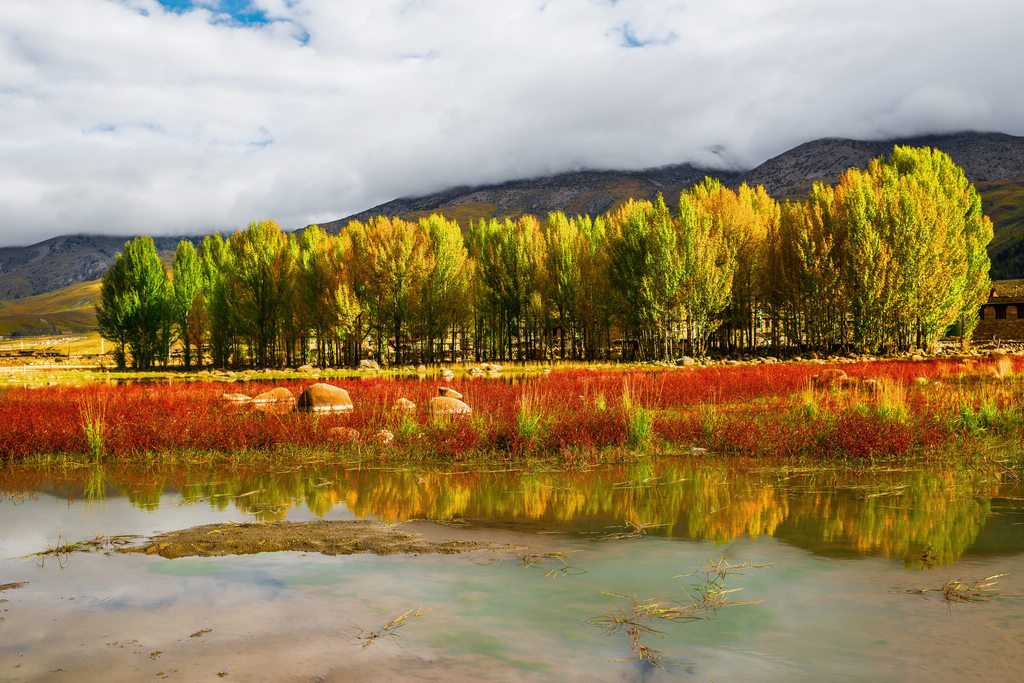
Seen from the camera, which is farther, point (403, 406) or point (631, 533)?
point (403, 406)

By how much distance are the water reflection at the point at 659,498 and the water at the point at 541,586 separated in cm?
6

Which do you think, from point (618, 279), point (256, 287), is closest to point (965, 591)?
point (618, 279)

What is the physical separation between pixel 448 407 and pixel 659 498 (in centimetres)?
891

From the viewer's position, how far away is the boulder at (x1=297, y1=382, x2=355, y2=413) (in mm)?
20423

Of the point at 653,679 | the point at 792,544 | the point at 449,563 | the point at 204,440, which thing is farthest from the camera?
the point at 204,440

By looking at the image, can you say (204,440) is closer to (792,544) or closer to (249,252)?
(792,544)

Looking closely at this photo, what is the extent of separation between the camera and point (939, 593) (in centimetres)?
623

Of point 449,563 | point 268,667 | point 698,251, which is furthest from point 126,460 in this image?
point 698,251

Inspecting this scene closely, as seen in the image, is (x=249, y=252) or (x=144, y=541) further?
(x=249, y=252)

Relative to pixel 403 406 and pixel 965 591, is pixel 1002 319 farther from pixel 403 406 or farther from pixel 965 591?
pixel 965 591

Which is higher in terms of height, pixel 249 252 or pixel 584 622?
pixel 249 252

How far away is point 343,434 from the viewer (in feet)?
51.9

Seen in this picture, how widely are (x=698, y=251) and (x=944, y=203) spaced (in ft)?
57.5

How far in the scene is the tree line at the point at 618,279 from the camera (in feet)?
158
